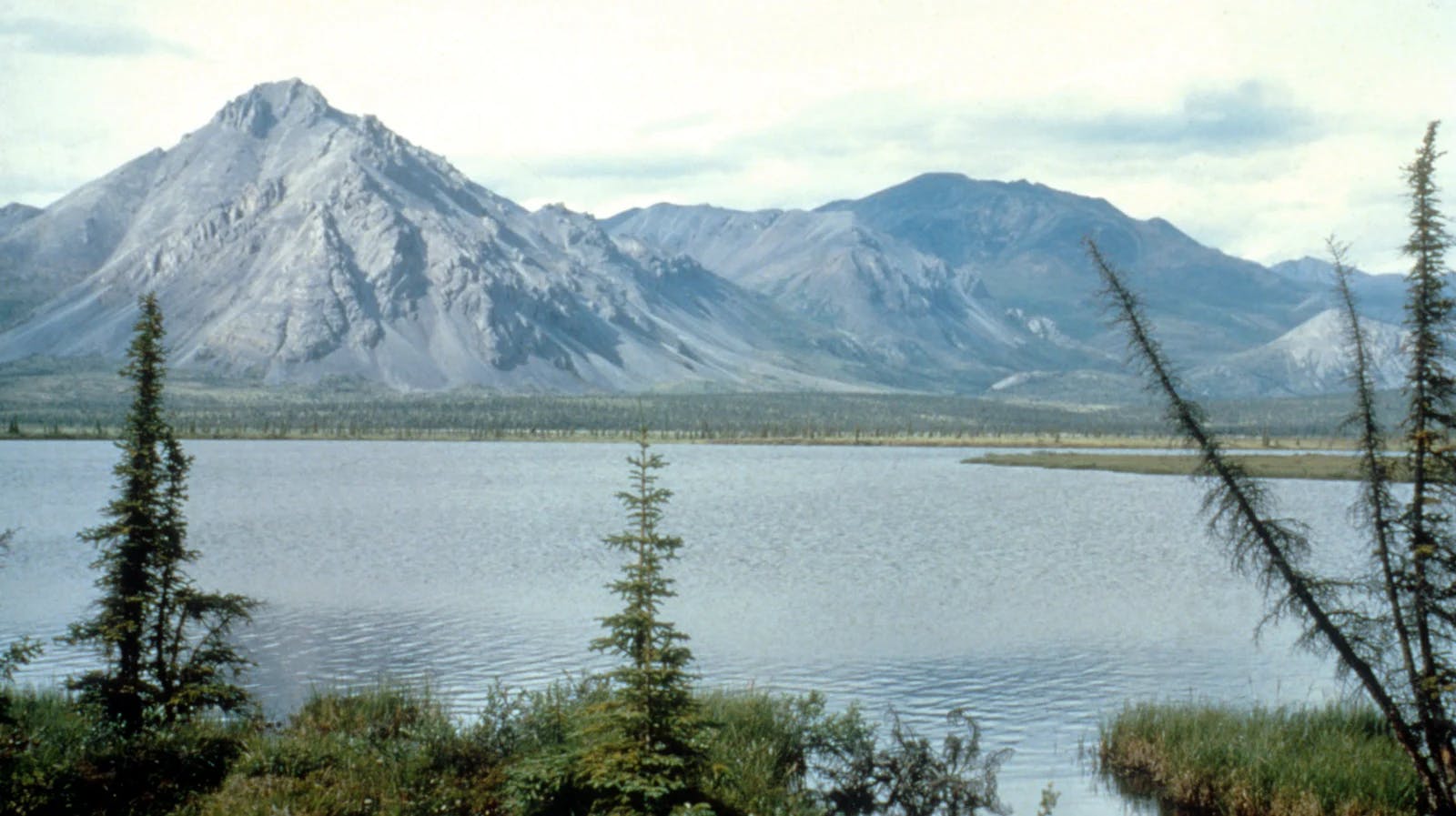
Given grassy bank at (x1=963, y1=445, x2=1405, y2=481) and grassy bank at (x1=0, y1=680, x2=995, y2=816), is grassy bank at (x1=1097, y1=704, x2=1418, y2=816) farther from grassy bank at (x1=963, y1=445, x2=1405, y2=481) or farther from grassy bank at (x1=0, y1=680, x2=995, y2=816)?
grassy bank at (x1=963, y1=445, x2=1405, y2=481)

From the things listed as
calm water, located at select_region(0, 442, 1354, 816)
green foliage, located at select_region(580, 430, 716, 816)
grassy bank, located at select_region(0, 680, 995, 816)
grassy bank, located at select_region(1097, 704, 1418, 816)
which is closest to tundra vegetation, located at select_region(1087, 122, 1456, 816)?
grassy bank, located at select_region(1097, 704, 1418, 816)

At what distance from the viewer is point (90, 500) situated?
106 metres

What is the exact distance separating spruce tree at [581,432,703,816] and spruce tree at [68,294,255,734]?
500 inches

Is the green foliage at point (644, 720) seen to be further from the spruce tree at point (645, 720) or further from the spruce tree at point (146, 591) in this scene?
the spruce tree at point (146, 591)

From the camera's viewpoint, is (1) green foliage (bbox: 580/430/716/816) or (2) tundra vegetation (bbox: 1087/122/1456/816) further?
(2) tundra vegetation (bbox: 1087/122/1456/816)

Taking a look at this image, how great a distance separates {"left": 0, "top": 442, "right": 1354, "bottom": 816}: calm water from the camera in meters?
38.1

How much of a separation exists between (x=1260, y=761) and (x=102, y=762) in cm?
2313

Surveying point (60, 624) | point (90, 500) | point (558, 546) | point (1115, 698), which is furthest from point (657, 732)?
point (90, 500)

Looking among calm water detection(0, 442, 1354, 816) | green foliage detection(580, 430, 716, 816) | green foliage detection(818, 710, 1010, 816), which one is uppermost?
green foliage detection(580, 430, 716, 816)

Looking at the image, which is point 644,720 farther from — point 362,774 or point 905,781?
point 905,781

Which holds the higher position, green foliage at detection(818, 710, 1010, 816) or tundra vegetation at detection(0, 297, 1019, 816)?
tundra vegetation at detection(0, 297, 1019, 816)

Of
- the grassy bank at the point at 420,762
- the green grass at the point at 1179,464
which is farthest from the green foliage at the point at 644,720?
the green grass at the point at 1179,464

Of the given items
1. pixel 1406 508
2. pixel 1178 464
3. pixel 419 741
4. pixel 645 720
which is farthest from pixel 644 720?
pixel 1178 464

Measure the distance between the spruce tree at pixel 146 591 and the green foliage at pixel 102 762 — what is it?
3.81 feet
